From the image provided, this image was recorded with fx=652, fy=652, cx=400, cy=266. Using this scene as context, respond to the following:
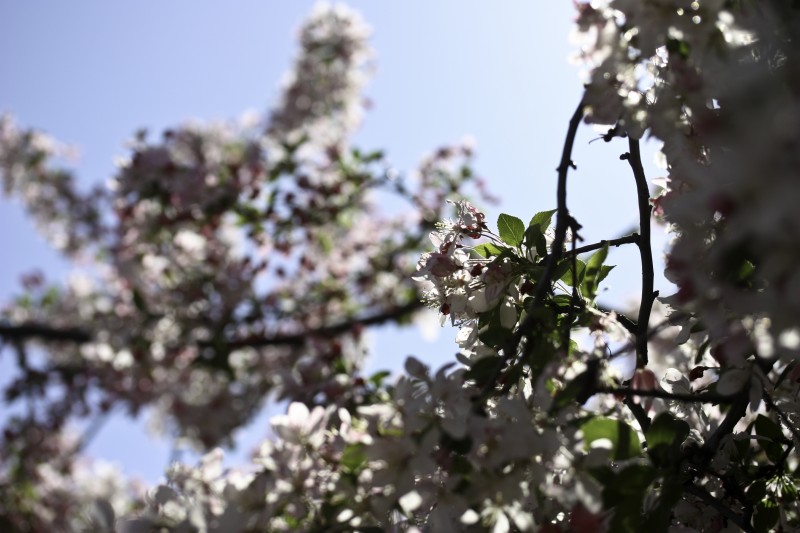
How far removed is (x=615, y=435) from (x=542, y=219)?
44 centimetres

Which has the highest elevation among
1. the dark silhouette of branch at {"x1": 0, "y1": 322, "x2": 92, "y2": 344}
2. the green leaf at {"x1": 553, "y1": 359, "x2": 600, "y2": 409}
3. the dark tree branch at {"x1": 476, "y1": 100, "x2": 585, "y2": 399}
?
the dark silhouette of branch at {"x1": 0, "y1": 322, "x2": 92, "y2": 344}

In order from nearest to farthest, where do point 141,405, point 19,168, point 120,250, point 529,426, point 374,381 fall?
point 529,426 < point 374,381 < point 120,250 < point 141,405 < point 19,168

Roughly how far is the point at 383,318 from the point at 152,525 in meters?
3.54

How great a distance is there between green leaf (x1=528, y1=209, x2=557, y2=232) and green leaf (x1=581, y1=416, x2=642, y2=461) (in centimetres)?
41

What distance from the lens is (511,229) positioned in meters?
1.24

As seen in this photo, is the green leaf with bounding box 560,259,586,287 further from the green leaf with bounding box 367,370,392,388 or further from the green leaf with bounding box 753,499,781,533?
the green leaf with bounding box 367,370,392,388

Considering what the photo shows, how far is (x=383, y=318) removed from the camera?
448cm

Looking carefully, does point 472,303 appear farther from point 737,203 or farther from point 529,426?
point 737,203

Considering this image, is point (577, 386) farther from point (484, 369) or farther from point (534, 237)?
point (534, 237)

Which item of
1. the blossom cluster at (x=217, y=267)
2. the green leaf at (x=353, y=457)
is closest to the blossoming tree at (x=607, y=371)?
the green leaf at (x=353, y=457)

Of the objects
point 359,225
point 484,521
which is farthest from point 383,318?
point 484,521

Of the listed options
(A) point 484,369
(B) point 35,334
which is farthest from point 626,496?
(B) point 35,334

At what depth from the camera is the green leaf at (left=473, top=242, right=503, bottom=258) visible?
124 centimetres

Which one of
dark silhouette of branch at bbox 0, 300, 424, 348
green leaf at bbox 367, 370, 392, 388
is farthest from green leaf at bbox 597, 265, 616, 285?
dark silhouette of branch at bbox 0, 300, 424, 348
